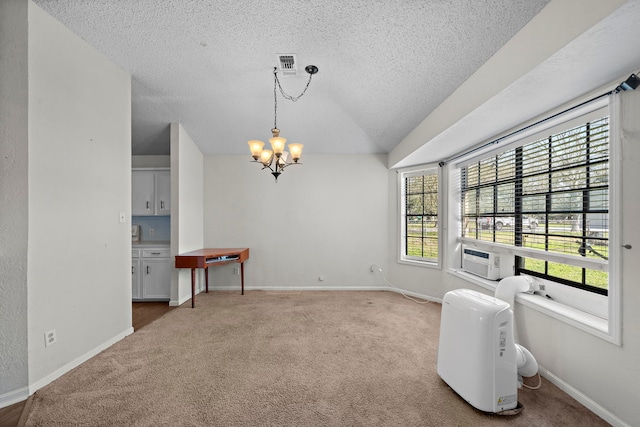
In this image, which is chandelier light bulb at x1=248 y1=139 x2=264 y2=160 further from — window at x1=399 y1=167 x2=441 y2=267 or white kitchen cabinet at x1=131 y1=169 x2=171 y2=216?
window at x1=399 y1=167 x2=441 y2=267

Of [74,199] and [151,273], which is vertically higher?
[74,199]

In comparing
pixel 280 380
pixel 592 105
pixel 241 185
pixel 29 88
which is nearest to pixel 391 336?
pixel 280 380

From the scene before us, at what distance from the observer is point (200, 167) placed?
4383 mm

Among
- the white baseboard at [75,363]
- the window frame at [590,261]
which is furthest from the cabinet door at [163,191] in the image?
the window frame at [590,261]

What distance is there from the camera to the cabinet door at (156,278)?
383 centimetres

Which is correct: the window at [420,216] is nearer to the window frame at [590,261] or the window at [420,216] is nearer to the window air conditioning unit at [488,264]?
the window air conditioning unit at [488,264]

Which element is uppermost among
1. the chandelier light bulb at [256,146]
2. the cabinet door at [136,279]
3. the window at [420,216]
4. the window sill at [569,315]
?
the chandelier light bulb at [256,146]

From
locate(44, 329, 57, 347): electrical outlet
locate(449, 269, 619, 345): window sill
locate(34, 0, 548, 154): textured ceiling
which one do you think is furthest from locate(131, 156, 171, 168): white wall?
locate(449, 269, 619, 345): window sill

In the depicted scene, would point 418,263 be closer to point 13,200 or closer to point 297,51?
point 297,51

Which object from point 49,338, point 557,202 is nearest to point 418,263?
point 557,202

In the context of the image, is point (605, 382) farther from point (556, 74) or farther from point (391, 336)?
point (556, 74)

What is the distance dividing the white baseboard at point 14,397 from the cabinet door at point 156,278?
80.8 inches

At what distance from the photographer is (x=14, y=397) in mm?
1761

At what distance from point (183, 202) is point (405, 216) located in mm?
3469
